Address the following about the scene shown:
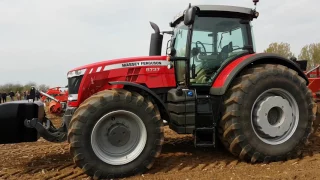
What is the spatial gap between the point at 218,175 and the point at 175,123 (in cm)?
104

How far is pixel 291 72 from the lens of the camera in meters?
5.04

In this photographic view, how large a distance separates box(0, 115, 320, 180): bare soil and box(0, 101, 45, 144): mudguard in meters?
0.51

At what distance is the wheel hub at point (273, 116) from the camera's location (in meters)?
4.86

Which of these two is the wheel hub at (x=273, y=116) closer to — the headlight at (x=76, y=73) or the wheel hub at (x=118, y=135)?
the wheel hub at (x=118, y=135)

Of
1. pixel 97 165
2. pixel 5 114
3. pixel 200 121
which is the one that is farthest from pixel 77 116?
pixel 200 121

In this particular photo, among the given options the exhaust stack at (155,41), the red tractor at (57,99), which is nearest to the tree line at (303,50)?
the red tractor at (57,99)

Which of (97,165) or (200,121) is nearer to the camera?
(97,165)

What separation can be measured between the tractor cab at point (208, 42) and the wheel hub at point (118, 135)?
1240mm

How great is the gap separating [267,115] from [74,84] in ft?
9.93

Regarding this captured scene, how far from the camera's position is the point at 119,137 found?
4.45 meters

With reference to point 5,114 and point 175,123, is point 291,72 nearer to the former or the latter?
point 175,123

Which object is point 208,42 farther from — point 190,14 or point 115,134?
point 115,134

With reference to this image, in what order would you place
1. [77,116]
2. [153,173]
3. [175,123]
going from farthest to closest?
[175,123] < [153,173] < [77,116]

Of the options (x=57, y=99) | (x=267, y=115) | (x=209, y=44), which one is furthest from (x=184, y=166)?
(x=57, y=99)
